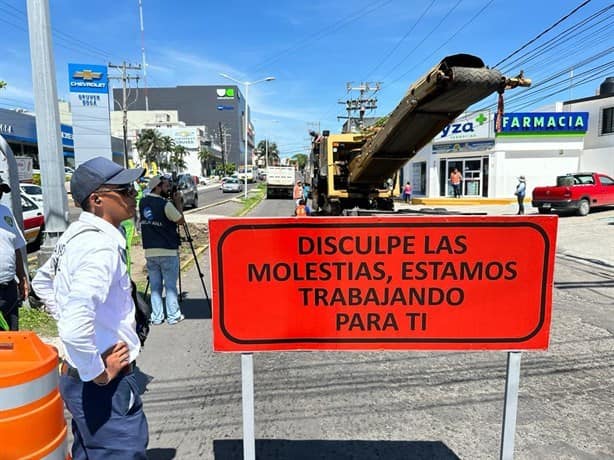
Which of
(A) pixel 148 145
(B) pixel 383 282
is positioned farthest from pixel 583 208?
(A) pixel 148 145

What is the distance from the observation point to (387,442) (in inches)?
123

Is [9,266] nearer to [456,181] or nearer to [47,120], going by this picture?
[47,120]

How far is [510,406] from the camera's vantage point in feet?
8.14

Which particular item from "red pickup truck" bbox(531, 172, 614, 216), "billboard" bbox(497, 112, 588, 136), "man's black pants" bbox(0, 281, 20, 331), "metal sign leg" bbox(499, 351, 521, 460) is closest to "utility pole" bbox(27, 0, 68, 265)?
"man's black pants" bbox(0, 281, 20, 331)

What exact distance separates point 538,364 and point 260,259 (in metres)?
3.40

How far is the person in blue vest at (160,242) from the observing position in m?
5.55

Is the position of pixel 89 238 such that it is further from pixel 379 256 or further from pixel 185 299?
→ pixel 185 299

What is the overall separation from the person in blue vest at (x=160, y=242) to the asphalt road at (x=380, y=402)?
540 millimetres

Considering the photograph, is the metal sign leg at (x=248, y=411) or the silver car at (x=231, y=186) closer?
the metal sign leg at (x=248, y=411)

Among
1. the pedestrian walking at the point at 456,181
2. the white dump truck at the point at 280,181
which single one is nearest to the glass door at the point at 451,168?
the pedestrian walking at the point at 456,181

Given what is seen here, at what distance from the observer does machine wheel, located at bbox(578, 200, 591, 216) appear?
57.8ft

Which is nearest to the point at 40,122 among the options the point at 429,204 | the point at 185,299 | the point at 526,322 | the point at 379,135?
the point at 185,299

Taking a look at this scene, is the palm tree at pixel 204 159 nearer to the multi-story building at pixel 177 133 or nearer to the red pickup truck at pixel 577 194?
the multi-story building at pixel 177 133

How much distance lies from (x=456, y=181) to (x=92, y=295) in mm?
26611
